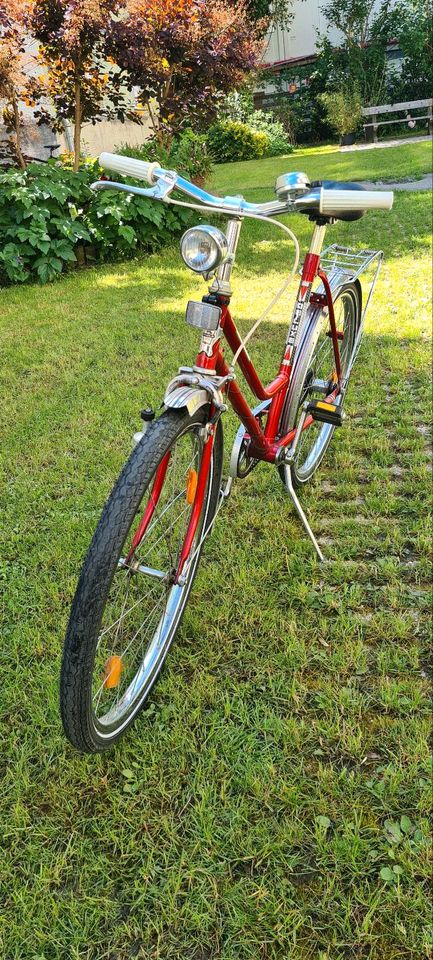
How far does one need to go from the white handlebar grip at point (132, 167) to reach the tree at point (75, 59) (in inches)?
202

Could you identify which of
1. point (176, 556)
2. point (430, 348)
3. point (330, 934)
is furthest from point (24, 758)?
point (430, 348)

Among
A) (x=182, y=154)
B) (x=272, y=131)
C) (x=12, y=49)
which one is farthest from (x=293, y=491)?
(x=272, y=131)

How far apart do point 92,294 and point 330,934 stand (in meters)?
5.18

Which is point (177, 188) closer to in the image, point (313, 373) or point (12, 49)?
point (313, 373)

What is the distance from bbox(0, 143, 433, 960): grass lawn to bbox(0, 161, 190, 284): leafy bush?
293cm

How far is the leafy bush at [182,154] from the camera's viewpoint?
679 centimetres

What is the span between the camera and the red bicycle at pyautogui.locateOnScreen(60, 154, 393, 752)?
1.37 meters

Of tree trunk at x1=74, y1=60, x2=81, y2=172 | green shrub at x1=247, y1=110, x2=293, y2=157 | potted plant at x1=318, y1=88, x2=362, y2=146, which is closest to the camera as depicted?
tree trunk at x1=74, y1=60, x2=81, y2=172

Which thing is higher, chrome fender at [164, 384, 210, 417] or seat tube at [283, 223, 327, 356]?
seat tube at [283, 223, 327, 356]

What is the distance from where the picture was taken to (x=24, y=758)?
1.65m

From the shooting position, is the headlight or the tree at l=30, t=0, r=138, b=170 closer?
the headlight

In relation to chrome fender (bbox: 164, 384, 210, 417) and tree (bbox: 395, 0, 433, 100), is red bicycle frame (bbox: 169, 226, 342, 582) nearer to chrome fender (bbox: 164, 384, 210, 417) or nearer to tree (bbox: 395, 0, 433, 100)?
chrome fender (bbox: 164, 384, 210, 417)

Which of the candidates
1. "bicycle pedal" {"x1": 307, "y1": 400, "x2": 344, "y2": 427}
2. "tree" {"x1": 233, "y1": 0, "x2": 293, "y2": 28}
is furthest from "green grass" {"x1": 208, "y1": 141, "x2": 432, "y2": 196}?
"bicycle pedal" {"x1": 307, "y1": 400, "x2": 344, "y2": 427}

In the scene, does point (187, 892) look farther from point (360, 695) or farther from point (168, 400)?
point (168, 400)
